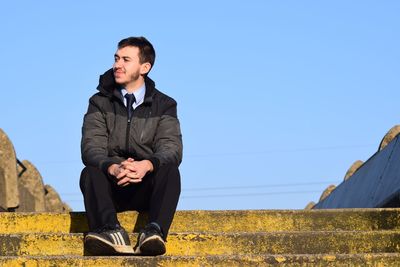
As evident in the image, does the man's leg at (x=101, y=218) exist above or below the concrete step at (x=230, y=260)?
above

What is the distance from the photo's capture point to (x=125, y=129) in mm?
7262

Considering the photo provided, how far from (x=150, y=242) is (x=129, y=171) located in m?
0.63

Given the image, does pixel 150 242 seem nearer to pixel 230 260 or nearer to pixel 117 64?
pixel 230 260

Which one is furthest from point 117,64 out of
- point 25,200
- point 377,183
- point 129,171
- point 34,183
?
point 34,183

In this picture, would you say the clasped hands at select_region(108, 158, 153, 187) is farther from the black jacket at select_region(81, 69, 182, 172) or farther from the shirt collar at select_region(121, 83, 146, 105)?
the shirt collar at select_region(121, 83, 146, 105)

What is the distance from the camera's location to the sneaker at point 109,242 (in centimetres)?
650

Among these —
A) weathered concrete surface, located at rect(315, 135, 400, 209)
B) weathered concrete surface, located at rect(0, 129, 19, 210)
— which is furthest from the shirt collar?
weathered concrete surface, located at rect(0, 129, 19, 210)

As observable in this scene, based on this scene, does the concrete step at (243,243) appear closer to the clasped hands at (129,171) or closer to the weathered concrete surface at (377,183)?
the clasped hands at (129,171)

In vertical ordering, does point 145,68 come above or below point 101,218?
above

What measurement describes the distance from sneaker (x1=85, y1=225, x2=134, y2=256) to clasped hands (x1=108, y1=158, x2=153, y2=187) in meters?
0.38

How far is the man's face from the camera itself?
24.1 ft

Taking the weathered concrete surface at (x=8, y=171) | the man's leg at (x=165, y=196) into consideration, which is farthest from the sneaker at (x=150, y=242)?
the weathered concrete surface at (x=8, y=171)

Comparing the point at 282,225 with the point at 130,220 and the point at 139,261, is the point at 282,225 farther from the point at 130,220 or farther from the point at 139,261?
the point at 139,261

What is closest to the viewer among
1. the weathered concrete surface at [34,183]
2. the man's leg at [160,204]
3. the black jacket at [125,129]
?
the man's leg at [160,204]
